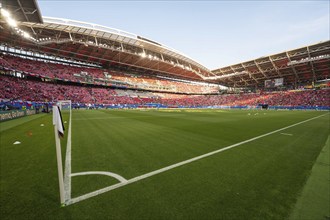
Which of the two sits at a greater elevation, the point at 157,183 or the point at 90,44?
the point at 90,44

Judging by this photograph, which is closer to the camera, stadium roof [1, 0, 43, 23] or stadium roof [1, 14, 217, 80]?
stadium roof [1, 0, 43, 23]

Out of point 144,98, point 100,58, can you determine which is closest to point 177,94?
point 144,98

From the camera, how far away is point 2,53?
125 feet

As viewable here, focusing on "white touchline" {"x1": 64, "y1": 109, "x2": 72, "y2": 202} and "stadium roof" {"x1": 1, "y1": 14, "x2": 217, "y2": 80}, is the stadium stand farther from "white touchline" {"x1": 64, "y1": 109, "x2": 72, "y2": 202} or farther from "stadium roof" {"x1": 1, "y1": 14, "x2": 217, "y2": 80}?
"white touchline" {"x1": 64, "y1": 109, "x2": 72, "y2": 202}

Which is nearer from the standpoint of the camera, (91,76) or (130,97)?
(91,76)

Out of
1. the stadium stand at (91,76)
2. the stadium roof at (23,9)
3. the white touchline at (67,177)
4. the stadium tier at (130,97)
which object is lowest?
the white touchline at (67,177)

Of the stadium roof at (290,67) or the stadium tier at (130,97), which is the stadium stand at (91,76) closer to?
the stadium tier at (130,97)

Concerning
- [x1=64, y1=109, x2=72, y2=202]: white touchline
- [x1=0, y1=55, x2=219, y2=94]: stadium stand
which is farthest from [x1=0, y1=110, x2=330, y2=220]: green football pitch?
[x1=0, y1=55, x2=219, y2=94]: stadium stand

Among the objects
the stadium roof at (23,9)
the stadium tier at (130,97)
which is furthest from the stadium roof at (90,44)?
the stadium roof at (23,9)

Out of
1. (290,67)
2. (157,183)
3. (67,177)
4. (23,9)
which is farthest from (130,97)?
(157,183)

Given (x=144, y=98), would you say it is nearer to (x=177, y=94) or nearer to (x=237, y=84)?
(x=177, y=94)

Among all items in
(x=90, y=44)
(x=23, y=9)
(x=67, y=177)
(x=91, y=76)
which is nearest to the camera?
(x=67, y=177)

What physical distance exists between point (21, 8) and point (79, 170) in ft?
45.6

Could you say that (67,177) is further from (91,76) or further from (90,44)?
(91,76)
